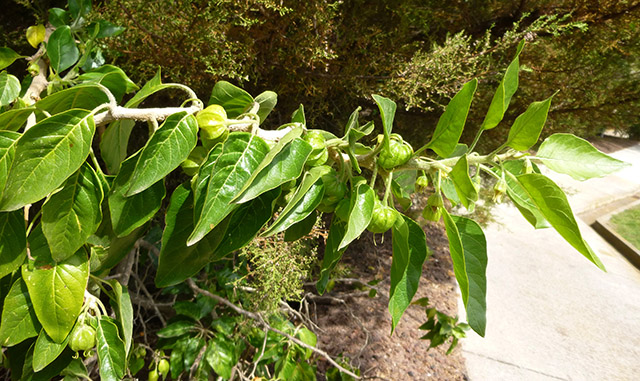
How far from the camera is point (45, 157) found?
435 millimetres

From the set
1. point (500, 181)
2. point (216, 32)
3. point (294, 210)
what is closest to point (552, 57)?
point (216, 32)

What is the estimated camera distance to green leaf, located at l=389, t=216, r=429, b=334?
1.60 feet

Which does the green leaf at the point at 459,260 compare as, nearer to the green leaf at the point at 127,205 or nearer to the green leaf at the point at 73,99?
the green leaf at the point at 127,205

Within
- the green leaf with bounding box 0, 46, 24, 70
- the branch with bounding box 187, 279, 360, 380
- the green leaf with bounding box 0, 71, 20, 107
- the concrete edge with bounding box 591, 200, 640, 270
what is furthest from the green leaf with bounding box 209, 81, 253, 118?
the concrete edge with bounding box 591, 200, 640, 270

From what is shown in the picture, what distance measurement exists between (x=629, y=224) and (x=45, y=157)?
6.02 meters

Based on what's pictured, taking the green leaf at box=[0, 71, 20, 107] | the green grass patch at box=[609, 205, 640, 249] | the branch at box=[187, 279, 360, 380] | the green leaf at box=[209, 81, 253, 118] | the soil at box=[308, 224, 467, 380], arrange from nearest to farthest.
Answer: the green leaf at box=[209, 81, 253, 118]
the green leaf at box=[0, 71, 20, 107]
the branch at box=[187, 279, 360, 380]
the soil at box=[308, 224, 467, 380]
the green grass patch at box=[609, 205, 640, 249]

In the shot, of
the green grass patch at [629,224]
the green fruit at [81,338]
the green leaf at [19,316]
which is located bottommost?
the green grass patch at [629,224]

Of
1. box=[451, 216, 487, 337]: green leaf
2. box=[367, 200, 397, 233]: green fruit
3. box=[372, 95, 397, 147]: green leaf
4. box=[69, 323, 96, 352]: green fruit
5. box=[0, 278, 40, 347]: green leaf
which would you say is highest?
box=[372, 95, 397, 147]: green leaf

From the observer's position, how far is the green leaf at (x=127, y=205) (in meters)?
0.46

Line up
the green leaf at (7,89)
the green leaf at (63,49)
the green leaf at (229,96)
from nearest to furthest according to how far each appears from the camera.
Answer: the green leaf at (229,96), the green leaf at (7,89), the green leaf at (63,49)

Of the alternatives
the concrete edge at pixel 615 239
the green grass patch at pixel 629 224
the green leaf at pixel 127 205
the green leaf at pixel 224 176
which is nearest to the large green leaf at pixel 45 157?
the green leaf at pixel 127 205

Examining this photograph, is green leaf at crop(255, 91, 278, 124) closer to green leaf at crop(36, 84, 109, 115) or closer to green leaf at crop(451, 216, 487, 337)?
green leaf at crop(36, 84, 109, 115)

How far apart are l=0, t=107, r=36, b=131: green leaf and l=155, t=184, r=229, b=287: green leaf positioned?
249 millimetres

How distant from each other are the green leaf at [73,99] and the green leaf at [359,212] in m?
0.41
